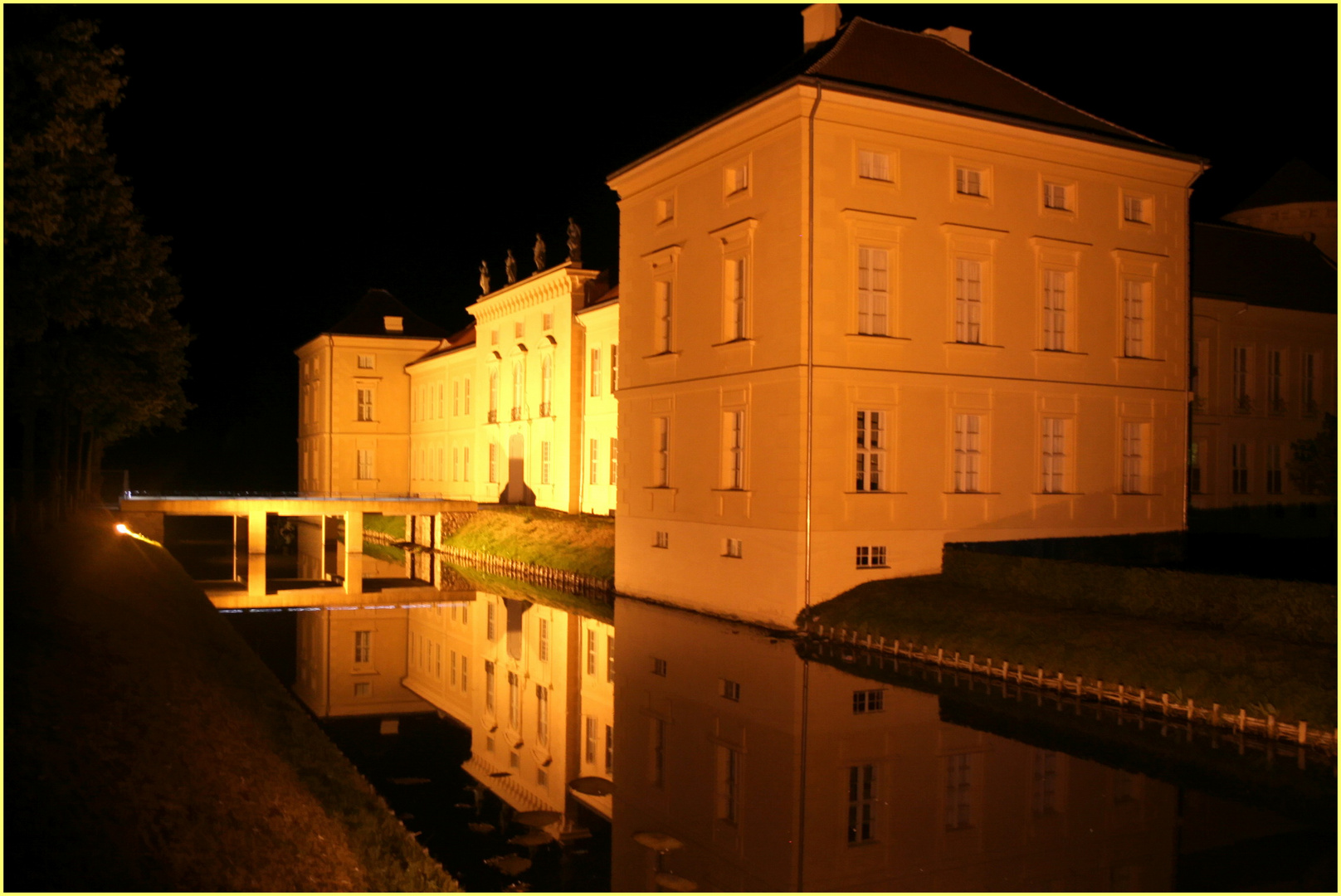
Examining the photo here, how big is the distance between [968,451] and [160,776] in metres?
20.0

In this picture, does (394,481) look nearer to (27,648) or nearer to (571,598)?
(571,598)

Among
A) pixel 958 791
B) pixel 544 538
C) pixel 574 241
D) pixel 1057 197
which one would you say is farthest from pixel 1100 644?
pixel 574 241

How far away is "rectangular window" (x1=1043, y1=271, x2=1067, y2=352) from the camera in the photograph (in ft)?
89.1

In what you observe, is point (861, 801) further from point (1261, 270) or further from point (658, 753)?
point (1261, 270)

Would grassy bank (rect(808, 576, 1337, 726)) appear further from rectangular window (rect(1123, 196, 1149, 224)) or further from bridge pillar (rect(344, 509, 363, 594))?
bridge pillar (rect(344, 509, 363, 594))

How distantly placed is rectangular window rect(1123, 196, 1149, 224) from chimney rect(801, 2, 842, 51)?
827 cm

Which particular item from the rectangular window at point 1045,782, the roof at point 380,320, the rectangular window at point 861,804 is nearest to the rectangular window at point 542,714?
the rectangular window at point 861,804

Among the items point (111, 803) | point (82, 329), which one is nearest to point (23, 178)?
point (111, 803)

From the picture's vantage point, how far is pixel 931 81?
2680 cm

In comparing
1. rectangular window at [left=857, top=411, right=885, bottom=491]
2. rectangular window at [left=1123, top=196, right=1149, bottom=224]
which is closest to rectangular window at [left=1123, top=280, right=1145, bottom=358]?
rectangular window at [left=1123, top=196, right=1149, bottom=224]

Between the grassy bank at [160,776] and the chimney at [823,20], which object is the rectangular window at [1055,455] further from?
the grassy bank at [160,776]

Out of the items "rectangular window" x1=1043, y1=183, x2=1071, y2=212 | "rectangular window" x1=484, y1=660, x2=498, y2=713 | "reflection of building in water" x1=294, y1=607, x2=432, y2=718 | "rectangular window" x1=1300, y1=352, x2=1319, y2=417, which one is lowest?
"reflection of building in water" x1=294, y1=607, x2=432, y2=718

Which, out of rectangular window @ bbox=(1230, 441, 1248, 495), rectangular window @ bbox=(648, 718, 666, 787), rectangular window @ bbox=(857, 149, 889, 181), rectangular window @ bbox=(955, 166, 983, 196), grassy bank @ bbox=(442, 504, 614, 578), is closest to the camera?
rectangular window @ bbox=(648, 718, 666, 787)

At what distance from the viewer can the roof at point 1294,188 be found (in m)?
43.9
